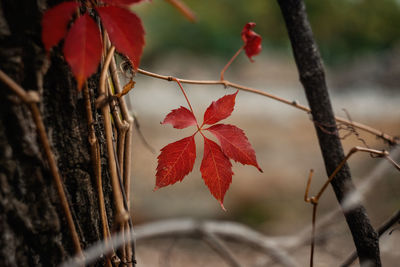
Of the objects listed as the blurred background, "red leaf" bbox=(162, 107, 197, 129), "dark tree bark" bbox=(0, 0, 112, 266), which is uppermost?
the blurred background

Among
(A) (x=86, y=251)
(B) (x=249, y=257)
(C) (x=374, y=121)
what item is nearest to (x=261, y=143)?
(C) (x=374, y=121)

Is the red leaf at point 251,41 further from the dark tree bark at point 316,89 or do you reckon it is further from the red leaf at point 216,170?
the red leaf at point 216,170

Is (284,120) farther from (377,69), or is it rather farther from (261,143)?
(377,69)

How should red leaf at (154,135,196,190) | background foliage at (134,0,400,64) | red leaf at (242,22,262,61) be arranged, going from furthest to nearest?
background foliage at (134,0,400,64) → red leaf at (242,22,262,61) → red leaf at (154,135,196,190)

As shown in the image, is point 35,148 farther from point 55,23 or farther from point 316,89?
point 316,89

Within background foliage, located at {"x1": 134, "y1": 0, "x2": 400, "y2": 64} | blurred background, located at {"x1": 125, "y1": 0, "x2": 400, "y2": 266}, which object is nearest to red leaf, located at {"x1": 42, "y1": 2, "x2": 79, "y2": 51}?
blurred background, located at {"x1": 125, "y1": 0, "x2": 400, "y2": 266}

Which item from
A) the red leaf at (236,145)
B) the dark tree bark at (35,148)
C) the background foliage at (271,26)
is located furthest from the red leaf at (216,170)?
the background foliage at (271,26)

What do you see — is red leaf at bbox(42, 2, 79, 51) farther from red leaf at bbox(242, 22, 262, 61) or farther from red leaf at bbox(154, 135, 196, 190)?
red leaf at bbox(242, 22, 262, 61)
